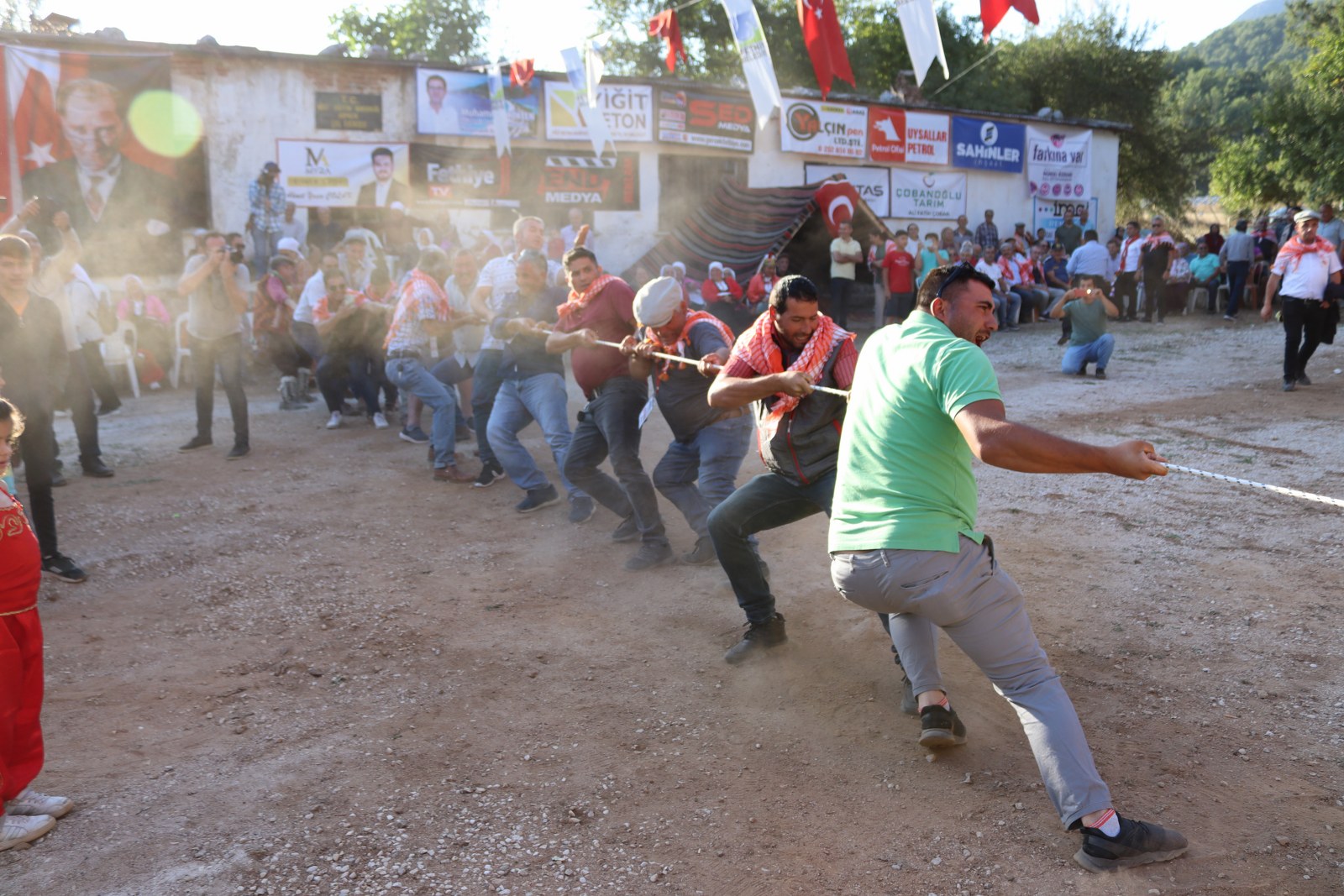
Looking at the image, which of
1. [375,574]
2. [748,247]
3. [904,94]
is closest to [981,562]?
[375,574]

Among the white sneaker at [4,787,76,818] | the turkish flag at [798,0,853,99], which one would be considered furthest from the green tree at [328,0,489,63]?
the white sneaker at [4,787,76,818]

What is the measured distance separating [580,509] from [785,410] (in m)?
3.05

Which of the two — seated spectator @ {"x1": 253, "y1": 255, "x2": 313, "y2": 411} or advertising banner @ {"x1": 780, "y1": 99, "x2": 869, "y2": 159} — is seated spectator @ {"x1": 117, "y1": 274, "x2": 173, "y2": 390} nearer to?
seated spectator @ {"x1": 253, "y1": 255, "x2": 313, "y2": 411}

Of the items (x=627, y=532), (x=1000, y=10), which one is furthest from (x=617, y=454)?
(x=1000, y=10)

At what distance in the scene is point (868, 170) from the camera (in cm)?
2097

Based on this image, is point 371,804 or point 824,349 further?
point 824,349

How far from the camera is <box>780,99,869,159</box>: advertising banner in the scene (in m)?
19.9

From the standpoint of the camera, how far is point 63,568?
6.07 meters

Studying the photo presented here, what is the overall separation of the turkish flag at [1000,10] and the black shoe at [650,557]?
5465 mm

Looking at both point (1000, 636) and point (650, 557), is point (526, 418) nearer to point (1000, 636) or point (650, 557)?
point (650, 557)

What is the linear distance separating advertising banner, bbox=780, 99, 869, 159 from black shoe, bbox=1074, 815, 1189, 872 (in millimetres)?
18168

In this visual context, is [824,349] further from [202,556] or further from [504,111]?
[504,111]

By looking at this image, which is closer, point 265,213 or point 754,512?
point 754,512

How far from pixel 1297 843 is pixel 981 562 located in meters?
1.33
